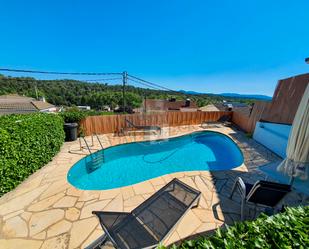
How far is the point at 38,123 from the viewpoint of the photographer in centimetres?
495

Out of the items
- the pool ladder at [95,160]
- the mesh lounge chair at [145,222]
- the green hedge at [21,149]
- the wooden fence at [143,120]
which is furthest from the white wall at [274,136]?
the green hedge at [21,149]

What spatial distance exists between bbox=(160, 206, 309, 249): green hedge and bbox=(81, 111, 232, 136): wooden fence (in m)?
7.92

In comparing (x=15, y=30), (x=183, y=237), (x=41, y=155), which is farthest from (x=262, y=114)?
(x=15, y=30)

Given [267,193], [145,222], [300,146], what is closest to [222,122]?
[300,146]

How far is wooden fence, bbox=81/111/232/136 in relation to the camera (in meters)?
8.24

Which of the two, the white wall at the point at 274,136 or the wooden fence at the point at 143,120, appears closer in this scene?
the white wall at the point at 274,136

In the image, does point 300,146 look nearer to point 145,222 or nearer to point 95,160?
point 145,222

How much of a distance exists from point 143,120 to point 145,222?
7808 mm

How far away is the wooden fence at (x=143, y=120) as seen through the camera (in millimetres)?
8242

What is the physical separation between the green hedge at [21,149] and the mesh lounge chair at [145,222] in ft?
9.31

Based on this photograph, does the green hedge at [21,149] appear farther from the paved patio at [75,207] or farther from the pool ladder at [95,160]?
Result: the pool ladder at [95,160]

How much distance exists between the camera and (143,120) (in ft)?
32.4

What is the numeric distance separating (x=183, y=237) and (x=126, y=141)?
5597 millimetres

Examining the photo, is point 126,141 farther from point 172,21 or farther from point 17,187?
point 172,21
